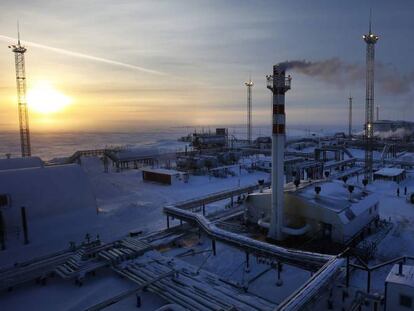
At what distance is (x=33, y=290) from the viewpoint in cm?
1505

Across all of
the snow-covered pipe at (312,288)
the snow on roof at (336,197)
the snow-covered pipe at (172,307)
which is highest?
the snow on roof at (336,197)

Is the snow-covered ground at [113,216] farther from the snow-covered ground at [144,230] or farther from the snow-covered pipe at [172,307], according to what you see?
the snow-covered pipe at [172,307]

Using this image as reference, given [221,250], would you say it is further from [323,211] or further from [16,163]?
[16,163]

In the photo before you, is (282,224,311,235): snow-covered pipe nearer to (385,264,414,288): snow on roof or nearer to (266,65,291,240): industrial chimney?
(266,65,291,240): industrial chimney

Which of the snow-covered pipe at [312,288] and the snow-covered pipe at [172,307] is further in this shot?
the snow-covered pipe at [172,307]

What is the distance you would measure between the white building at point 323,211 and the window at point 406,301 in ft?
25.2

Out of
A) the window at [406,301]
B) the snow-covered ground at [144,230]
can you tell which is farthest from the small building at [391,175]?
the window at [406,301]

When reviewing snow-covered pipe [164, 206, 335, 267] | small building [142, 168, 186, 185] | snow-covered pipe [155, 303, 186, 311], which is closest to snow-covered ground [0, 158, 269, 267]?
small building [142, 168, 186, 185]

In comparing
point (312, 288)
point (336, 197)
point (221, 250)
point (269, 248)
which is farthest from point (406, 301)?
point (336, 197)

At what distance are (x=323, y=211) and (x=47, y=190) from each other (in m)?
19.7

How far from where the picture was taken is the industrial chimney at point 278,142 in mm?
20078

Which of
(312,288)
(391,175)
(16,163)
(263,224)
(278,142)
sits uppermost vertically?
(278,142)

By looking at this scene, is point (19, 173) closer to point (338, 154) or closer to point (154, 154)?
point (154, 154)

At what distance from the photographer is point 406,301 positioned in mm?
11727
